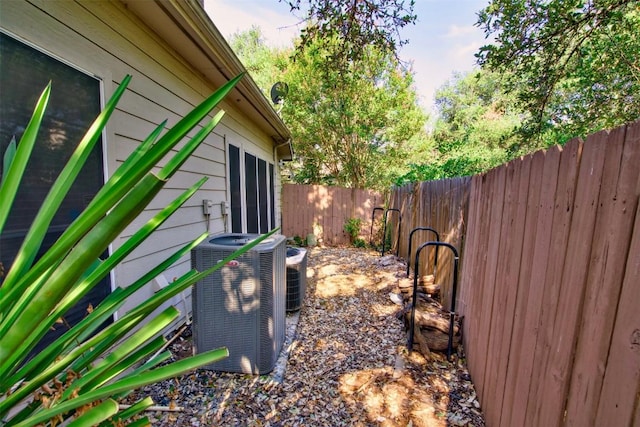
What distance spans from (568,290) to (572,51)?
395cm

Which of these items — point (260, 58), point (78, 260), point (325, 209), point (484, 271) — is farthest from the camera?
point (260, 58)

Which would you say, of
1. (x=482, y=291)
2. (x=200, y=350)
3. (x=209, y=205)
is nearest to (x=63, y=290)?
(x=200, y=350)

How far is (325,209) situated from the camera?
9.20 meters

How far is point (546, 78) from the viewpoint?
4105mm

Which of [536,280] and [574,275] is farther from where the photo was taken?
[536,280]

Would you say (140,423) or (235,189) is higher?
(235,189)

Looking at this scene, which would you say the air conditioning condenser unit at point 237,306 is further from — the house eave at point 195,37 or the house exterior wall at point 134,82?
the house eave at point 195,37

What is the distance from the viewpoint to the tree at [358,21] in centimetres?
342

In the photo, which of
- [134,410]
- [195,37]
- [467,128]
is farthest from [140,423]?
[467,128]

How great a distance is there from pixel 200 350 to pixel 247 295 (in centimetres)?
64

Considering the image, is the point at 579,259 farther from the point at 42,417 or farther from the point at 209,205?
the point at 209,205

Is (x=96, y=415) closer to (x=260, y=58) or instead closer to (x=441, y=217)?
(x=441, y=217)

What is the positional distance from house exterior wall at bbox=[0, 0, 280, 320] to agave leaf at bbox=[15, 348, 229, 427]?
189 centimetres

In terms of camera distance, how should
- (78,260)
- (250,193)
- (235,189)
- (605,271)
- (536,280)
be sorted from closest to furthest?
1. (78,260)
2. (605,271)
3. (536,280)
4. (235,189)
5. (250,193)
